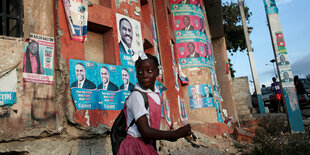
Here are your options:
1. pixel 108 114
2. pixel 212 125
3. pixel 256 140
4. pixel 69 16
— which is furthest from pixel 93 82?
pixel 212 125

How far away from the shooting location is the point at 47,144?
156 inches

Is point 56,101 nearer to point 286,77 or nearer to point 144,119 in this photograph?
point 144,119

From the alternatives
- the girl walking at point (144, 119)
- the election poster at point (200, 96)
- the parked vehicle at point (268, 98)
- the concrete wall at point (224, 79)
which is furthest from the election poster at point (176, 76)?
the parked vehicle at point (268, 98)

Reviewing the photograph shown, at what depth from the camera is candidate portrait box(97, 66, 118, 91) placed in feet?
16.3

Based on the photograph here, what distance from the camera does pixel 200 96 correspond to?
31.2 ft

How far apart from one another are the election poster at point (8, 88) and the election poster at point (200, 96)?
6454 millimetres

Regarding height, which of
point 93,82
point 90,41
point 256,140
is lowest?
point 256,140

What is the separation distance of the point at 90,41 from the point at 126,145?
12.9 ft

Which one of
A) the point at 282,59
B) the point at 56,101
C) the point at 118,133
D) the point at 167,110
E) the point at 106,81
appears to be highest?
the point at 282,59

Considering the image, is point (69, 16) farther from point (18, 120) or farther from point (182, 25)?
point (182, 25)

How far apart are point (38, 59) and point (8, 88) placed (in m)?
0.63

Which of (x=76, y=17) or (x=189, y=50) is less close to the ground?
(x=189, y=50)

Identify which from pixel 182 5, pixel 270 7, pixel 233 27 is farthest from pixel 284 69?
pixel 233 27

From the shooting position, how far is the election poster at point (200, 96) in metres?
9.40
